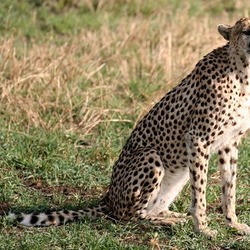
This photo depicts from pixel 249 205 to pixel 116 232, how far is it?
3.43 ft

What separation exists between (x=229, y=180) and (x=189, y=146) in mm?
378

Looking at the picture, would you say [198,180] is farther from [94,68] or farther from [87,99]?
[94,68]

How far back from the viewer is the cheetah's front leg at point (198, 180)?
4953 mm

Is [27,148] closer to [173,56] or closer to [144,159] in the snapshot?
[144,159]

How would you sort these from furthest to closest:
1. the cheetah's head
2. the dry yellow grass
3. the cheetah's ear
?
the dry yellow grass, the cheetah's ear, the cheetah's head

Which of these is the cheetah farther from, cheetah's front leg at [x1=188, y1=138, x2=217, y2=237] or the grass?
the grass

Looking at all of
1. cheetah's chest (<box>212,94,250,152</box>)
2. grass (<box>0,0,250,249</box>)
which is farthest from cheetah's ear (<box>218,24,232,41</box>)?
grass (<box>0,0,250,249</box>)

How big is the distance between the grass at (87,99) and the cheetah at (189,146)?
0.13 metres

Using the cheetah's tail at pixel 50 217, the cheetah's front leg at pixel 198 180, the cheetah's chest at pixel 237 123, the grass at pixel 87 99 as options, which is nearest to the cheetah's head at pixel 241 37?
the cheetah's chest at pixel 237 123

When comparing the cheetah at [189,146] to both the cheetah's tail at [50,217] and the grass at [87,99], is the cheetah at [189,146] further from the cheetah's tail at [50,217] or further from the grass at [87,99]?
the grass at [87,99]

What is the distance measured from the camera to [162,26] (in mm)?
8898

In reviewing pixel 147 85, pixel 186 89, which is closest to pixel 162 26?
pixel 147 85

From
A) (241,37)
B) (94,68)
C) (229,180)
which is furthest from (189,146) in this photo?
(94,68)

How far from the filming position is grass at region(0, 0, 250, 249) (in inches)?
195
